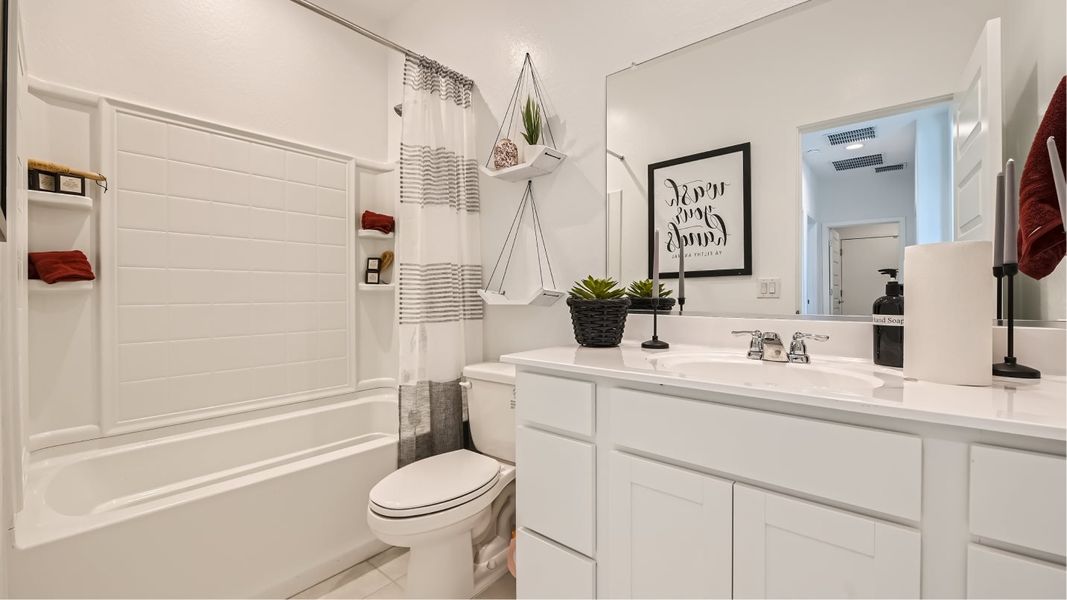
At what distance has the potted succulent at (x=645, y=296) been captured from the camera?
1573 millimetres

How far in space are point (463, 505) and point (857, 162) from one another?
62.1 inches

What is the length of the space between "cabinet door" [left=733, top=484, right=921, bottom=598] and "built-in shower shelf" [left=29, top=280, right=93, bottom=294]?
7.52ft

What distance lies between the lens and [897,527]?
2.37 feet

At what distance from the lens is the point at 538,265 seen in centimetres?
197

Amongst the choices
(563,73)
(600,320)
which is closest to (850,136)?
(600,320)

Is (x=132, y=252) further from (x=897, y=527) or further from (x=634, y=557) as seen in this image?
(x=897, y=527)

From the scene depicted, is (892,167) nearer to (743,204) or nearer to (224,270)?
(743,204)

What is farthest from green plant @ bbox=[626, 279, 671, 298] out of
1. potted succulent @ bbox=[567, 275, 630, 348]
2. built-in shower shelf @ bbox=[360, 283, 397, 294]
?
built-in shower shelf @ bbox=[360, 283, 397, 294]

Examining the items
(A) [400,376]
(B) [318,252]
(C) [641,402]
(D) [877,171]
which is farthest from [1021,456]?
(B) [318,252]

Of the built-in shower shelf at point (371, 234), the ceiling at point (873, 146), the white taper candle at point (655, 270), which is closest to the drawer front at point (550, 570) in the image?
the white taper candle at point (655, 270)

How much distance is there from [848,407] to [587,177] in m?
1.29

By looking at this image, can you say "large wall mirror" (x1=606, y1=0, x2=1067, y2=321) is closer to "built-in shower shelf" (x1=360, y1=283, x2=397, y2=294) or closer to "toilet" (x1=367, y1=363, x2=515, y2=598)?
"toilet" (x1=367, y1=363, x2=515, y2=598)

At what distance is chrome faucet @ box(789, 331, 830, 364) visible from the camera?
1.19 meters

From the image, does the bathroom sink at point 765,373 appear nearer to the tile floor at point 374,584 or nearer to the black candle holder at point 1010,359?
the black candle holder at point 1010,359
